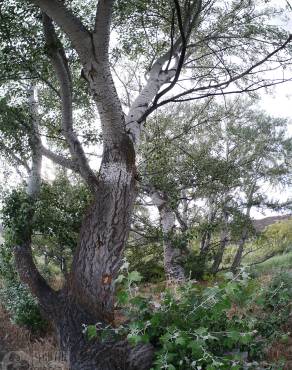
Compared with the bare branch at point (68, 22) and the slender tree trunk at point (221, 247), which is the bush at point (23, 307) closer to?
the bare branch at point (68, 22)

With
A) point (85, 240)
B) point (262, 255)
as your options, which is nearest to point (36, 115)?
point (85, 240)

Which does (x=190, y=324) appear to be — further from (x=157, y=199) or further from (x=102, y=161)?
(x=157, y=199)

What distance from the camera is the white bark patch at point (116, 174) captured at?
227 inches

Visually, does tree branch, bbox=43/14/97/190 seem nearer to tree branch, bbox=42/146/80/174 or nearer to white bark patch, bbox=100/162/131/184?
tree branch, bbox=42/146/80/174

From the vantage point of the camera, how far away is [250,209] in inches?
501

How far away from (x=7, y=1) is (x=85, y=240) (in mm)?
3530

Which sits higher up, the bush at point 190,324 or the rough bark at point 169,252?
the rough bark at point 169,252

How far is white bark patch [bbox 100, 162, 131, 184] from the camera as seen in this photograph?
5.78m

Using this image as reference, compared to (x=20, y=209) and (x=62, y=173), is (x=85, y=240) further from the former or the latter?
(x=62, y=173)

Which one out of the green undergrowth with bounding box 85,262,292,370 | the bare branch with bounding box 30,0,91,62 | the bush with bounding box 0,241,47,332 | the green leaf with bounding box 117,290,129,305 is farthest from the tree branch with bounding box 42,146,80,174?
the green leaf with bounding box 117,290,129,305

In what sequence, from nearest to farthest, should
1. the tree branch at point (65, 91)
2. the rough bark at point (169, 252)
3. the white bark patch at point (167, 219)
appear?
the tree branch at point (65, 91) < the rough bark at point (169, 252) < the white bark patch at point (167, 219)

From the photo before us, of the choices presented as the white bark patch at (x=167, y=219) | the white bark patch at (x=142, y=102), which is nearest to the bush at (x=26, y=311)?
the white bark patch at (x=142, y=102)

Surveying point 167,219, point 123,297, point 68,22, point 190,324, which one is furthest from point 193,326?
point 167,219

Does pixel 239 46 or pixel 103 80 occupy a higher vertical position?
pixel 239 46
